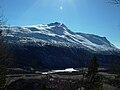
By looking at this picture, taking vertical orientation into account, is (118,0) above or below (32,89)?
above

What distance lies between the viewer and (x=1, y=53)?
31.4 metres

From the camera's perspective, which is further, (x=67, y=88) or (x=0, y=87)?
(x=67, y=88)

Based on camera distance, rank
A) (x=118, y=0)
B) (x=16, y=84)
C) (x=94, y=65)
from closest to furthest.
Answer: (x=118, y=0) < (x=94, y=65) < (x=16, y=84)

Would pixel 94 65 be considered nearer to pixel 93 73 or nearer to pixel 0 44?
pixel 93 73

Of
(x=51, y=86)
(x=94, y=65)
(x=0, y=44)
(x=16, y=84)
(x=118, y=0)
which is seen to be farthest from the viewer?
(x=16, y=84)

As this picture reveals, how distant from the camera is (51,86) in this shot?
389ft

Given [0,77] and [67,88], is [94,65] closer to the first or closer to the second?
[0,77]

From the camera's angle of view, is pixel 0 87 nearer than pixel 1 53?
No

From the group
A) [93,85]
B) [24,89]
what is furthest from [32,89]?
[93,85]

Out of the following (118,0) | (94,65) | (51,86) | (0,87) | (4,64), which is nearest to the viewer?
(118,0)

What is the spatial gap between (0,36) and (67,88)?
3528 inches

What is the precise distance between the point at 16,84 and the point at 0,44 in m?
101

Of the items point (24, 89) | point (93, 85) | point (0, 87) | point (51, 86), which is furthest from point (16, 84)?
point (0, 87)

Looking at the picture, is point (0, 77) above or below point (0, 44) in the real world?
below
